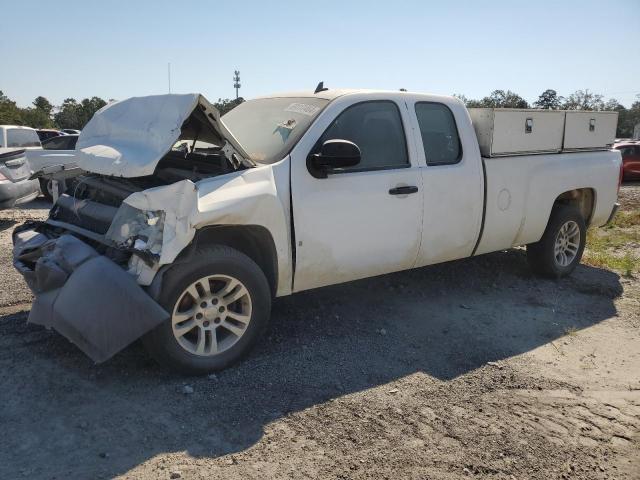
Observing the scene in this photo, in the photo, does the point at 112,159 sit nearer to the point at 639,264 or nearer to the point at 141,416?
the point at 141,416

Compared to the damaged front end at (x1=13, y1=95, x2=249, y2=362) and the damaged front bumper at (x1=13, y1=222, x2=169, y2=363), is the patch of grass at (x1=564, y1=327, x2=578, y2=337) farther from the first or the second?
the damaged front bumper at (x1=13, y1=222, x2=169, y2=363)

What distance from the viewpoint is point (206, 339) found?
3906 mm

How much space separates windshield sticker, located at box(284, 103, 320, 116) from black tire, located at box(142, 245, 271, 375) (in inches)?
53.8

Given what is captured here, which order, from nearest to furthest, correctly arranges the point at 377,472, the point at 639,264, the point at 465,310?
the point at 377,472
the point at 465,310
the point at 639,264

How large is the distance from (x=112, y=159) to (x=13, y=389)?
1.68 meters

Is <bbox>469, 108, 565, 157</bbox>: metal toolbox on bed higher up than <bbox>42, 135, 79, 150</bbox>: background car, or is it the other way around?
<bbox>469, 108, 565, 157</bbox>: metal toolbox on bed

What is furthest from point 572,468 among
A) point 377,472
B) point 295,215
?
point 295,215

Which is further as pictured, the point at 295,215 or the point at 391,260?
the point at 391,260

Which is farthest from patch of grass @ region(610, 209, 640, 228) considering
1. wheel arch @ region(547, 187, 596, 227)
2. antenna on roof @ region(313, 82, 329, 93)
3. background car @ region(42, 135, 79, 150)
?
background car @ region(42, 135, 79, 150)

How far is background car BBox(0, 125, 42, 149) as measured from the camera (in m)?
11.1

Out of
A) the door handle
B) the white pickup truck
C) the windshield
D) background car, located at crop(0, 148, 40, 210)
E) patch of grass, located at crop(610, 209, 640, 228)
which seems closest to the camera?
the white pickup truck

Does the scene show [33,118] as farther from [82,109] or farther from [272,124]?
[272,124]

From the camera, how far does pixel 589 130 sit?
6.37 m

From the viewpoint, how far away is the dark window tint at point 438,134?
497 centimetres
